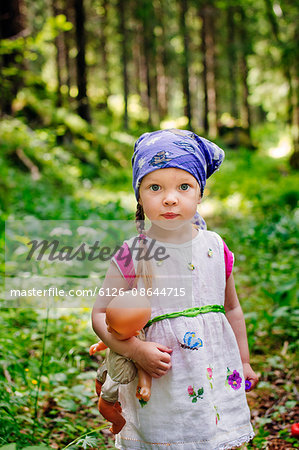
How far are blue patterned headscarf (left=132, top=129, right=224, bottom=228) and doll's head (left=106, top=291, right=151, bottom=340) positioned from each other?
553 mm

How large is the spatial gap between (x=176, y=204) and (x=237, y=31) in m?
26.8

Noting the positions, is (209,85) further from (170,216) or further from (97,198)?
(170,216)

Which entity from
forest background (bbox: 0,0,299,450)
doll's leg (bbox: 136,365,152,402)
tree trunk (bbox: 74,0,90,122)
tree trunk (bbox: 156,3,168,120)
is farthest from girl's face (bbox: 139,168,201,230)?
tree trunk (bbox: 156,3,168,120)

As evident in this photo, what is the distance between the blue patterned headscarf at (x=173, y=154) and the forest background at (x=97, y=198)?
3.74 ft

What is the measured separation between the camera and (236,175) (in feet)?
44.7

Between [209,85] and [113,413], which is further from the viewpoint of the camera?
[209,85]

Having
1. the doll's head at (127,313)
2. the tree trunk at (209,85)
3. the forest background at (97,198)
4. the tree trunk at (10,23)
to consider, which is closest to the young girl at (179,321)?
the doll's head at (127,313)

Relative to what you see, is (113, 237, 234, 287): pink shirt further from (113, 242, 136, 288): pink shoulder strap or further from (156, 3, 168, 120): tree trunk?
(156, 3, 168, 120): tree trunk

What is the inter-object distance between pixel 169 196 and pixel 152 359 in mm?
680

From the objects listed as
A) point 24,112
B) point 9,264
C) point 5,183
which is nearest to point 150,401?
point 9,264

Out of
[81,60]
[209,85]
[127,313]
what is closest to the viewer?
[127,313]

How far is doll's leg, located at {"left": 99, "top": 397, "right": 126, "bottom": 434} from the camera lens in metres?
1.88

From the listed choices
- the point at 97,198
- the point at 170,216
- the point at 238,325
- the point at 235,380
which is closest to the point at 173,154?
the point at 170,216

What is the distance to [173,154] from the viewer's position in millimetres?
1915
